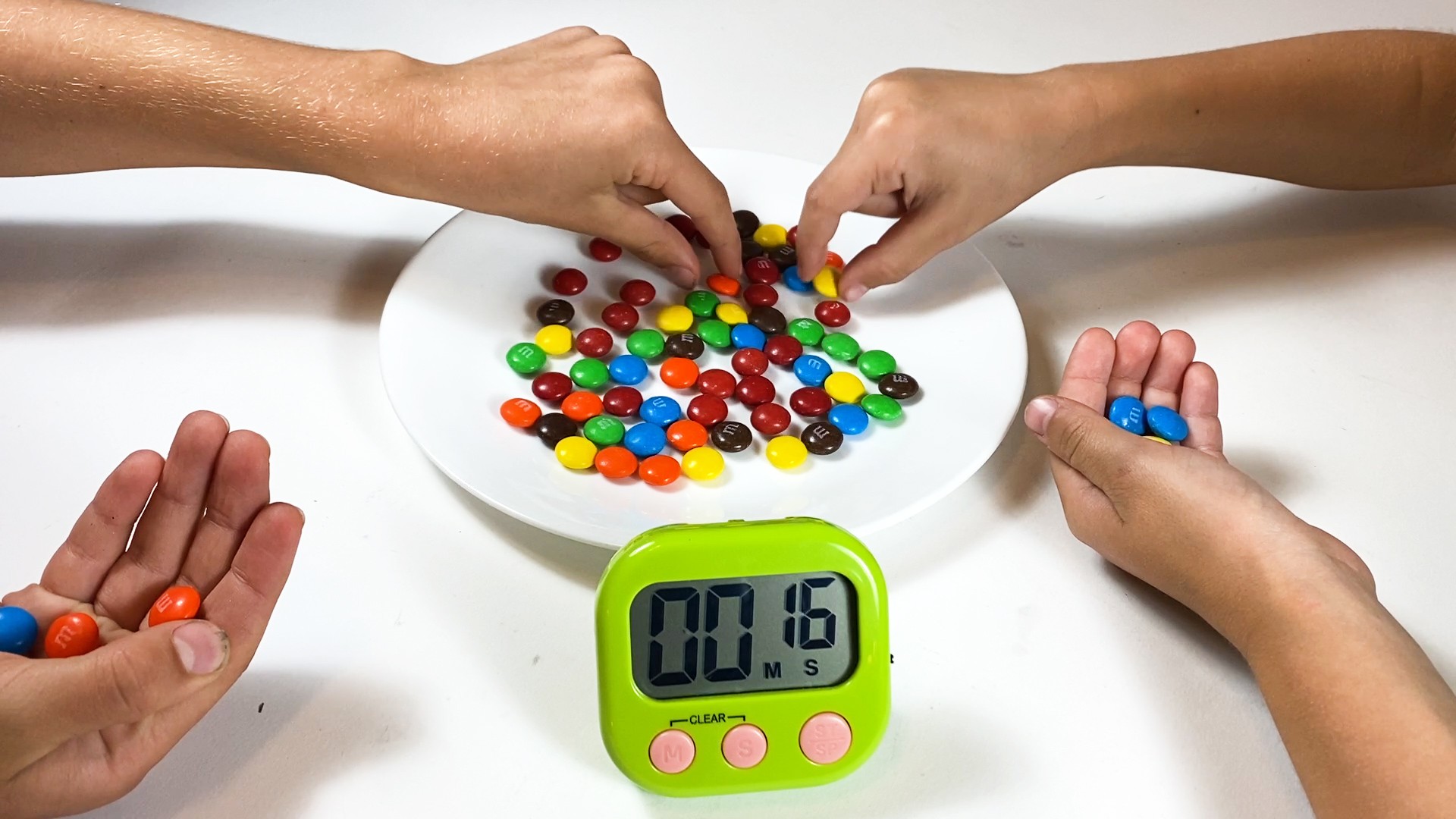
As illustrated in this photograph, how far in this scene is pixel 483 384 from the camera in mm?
995

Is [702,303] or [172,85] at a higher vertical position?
[172,85]

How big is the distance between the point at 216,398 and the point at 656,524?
43 cm

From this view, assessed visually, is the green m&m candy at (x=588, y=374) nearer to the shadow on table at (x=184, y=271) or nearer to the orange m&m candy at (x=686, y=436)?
the orange m&m candy at (x=686, y=436)

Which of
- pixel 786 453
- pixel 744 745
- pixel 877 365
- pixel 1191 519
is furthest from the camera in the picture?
pixel 877 365

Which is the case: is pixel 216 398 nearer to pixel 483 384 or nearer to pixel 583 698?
pixel 483 384

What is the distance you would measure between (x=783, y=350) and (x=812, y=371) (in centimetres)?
4

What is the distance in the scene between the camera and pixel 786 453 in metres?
0.95

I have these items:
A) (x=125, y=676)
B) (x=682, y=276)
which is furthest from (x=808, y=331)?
(x=125, y=676)

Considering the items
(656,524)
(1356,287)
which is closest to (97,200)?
(656,524)

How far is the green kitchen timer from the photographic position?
0.70 m

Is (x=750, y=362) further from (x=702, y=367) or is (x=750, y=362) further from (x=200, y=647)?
(x=200, y=647)

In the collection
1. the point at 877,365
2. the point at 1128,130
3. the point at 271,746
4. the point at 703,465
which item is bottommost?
the point at 271,746

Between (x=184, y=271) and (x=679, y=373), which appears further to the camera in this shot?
(x=184, y=271)

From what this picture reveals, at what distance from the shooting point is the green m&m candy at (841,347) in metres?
1.07
